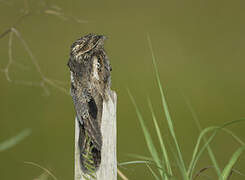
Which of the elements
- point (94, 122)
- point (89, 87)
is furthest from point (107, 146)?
point (89, 87)

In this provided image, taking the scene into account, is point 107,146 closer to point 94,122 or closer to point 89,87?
point 94,122

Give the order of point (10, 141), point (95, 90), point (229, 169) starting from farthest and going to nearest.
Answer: point (95, 90)
point (229, 169)
point (10, 141)

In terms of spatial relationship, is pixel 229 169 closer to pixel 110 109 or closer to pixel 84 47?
pixel 110 109

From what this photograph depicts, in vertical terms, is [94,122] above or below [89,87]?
below

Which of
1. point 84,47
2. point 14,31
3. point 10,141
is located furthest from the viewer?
point 14,31

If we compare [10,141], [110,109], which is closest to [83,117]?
[110,109]
